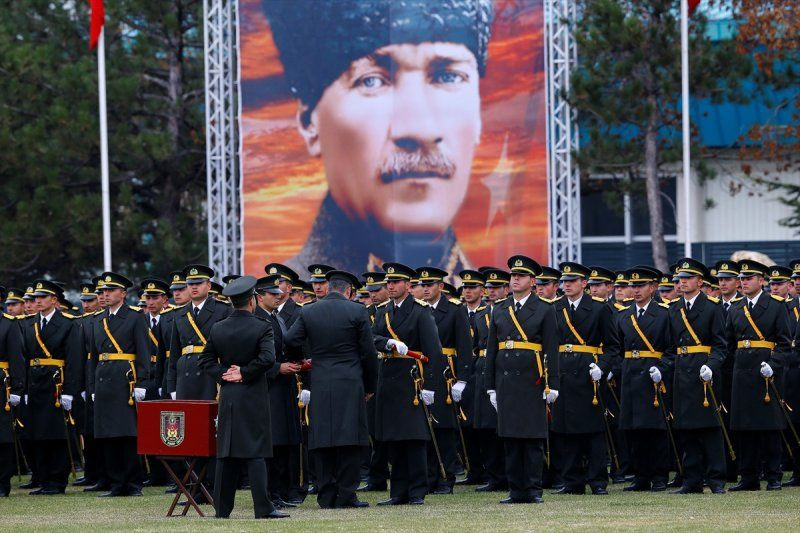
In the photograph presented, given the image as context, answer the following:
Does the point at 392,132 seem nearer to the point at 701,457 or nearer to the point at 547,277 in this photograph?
the point at 547,277

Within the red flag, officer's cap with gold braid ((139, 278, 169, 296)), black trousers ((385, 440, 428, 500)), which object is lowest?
black trousers ((385, 440, 428, 500))

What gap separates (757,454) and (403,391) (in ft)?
11.2

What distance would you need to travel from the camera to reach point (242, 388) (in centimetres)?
1162

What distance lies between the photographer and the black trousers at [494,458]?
14922 mm

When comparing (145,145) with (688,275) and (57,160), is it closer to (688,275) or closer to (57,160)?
(57,160)

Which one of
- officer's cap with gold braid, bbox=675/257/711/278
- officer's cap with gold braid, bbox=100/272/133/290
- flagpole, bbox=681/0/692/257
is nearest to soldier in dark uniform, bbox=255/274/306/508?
officer's cap with gold braid, bbox=100/272/133/290

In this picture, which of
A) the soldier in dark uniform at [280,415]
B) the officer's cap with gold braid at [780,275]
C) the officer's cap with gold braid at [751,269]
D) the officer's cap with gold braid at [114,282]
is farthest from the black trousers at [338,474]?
the officer's cap with gold braid at [780,275]

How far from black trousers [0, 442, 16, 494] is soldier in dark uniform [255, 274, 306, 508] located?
2.89m

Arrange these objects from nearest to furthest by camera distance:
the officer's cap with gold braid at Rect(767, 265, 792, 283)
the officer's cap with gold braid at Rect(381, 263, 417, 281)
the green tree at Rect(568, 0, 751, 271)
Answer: the officer's cap with gold braid at Rect(381, 263, 417, 281) < the officer's cap with gold braid at Rect(767, 265, 792, 283) < the green tree at Rect(568, 0, 751, 271)

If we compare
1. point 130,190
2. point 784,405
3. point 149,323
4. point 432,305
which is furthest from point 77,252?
point 784,405

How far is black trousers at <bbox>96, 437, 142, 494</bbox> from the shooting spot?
1457 cm

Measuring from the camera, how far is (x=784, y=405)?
46.7 feet

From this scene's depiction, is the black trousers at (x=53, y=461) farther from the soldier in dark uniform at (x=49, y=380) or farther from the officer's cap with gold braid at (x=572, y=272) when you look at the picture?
the officer's cap with gold braid at (x=572, y=272)

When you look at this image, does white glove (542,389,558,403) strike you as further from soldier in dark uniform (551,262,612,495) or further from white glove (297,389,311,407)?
white glove (297,389,311,407)
